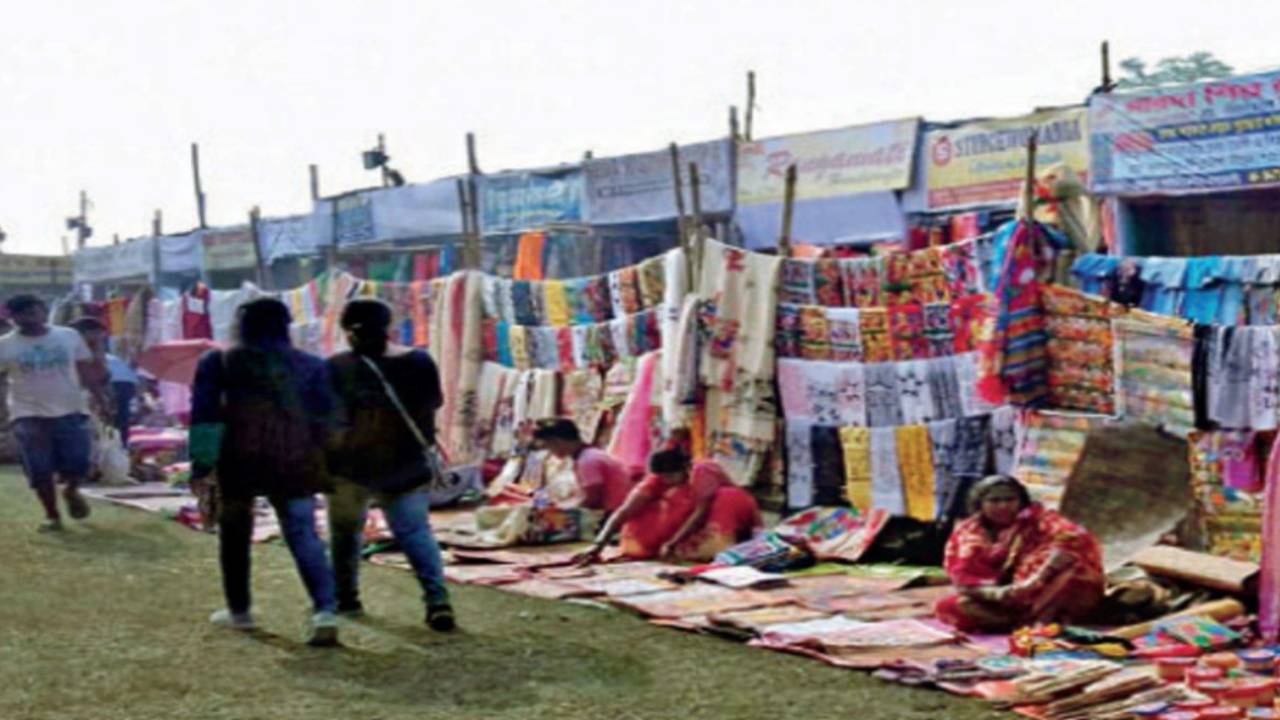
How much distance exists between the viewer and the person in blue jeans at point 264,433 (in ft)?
22.8

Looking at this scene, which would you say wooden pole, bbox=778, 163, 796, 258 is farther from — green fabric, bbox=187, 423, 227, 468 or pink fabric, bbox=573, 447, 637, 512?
green fabric, bbox=187, 423, 227, 468

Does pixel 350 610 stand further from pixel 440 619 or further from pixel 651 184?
pixel 651 184

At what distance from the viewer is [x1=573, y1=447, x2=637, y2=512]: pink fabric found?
1070cm

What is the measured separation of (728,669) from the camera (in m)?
6.36

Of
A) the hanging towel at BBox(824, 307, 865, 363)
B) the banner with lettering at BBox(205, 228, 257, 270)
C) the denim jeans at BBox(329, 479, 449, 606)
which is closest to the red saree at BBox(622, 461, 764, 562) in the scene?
the hanging towel at BBox(824, 307, 865, 363)

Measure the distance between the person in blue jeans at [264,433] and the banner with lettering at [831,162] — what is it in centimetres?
688

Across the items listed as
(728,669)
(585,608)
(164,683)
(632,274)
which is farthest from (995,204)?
(164,683)

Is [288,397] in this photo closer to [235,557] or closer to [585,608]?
[235,557]

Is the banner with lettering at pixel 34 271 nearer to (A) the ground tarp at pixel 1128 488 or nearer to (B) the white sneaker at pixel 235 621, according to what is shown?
(B) the white sneaker at pixel 235 621

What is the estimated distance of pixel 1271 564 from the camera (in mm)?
6914

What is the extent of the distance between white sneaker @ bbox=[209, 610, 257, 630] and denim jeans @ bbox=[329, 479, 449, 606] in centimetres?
52

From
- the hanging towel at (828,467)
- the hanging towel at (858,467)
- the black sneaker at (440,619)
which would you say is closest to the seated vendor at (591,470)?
the hanging towel at (828,467)

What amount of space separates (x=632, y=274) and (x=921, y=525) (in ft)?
11.3

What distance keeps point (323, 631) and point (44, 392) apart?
457cm
